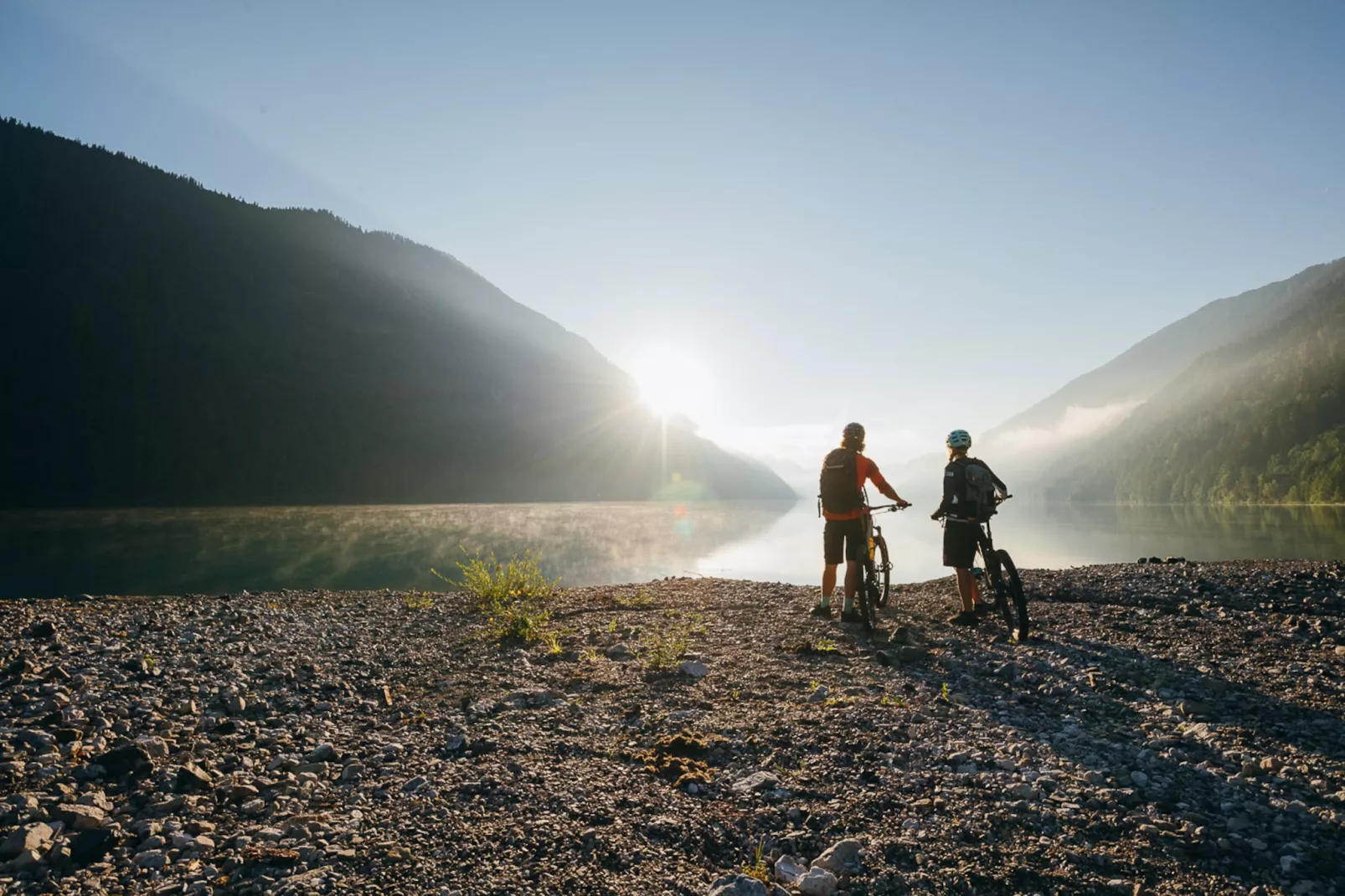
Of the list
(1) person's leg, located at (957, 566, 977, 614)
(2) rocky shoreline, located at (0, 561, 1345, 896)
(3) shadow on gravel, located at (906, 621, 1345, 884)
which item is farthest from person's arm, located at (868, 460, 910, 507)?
(3) shadow on gravel, located at (906, 621, 1345, 884)

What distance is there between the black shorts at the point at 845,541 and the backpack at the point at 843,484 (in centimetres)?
28

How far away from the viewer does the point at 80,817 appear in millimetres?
4133

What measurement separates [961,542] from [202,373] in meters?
170

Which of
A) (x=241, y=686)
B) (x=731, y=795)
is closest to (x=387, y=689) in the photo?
(x=241, y=686)

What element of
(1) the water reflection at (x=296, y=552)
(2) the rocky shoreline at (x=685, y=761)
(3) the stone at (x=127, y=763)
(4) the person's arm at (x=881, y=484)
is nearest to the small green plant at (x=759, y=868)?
(2) the rocky shoreline at (x=685, y=761)

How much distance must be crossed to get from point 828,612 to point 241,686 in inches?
372

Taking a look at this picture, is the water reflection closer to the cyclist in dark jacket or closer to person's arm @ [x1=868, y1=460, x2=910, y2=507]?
person's arm @ [x1=868, y1=460, x2=910, y2=507]

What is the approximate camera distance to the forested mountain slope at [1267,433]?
128 m

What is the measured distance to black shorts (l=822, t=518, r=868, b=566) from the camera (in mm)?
10734

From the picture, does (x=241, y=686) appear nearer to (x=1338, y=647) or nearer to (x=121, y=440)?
(x=1338, y=647)

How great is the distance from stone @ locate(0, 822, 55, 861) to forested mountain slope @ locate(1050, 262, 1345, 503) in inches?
6644

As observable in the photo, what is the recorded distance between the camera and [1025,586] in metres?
13.2

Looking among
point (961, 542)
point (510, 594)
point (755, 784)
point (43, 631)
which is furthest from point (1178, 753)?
point (43, 631)

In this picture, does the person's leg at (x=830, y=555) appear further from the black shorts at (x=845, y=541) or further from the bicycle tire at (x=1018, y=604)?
the bicycle tire at (x=1018, y=604)
